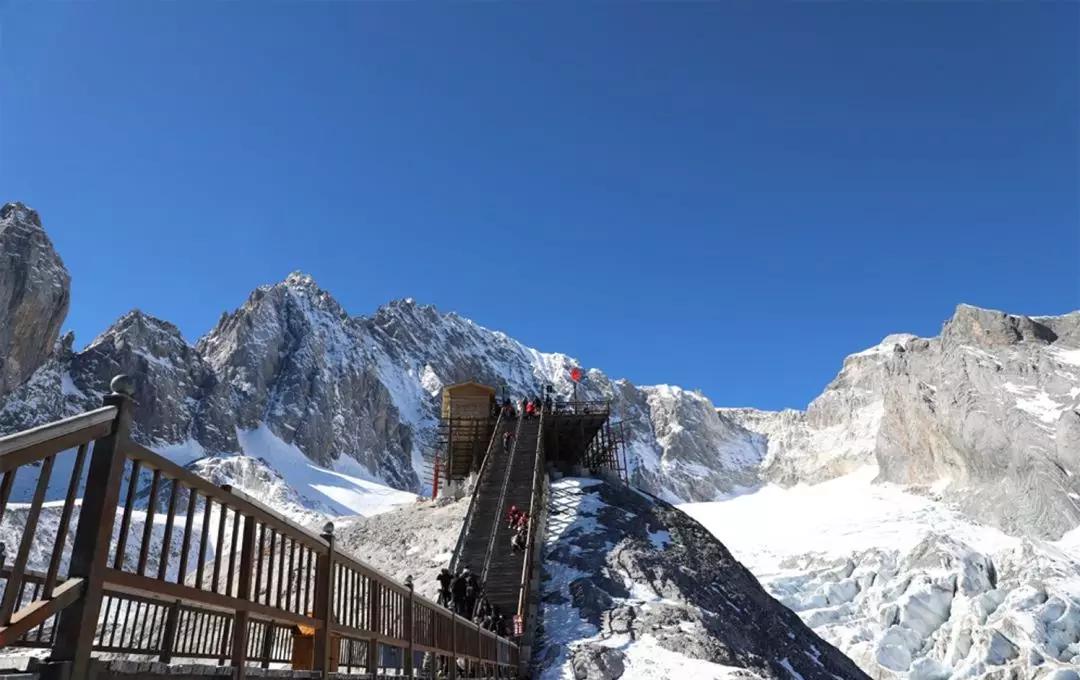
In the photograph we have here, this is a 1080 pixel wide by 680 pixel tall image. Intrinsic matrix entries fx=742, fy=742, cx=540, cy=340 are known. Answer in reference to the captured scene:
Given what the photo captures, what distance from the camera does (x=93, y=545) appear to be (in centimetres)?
379

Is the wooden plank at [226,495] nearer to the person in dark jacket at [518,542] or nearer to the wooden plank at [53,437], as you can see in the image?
the wooden plank at [53,437]

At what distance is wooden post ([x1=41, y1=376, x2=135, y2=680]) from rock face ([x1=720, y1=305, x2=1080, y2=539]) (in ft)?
425

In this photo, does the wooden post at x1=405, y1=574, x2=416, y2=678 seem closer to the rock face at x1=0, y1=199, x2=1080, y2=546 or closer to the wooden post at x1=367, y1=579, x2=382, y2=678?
the wooden post at x1=367, y1=579, x2=382, y2=678

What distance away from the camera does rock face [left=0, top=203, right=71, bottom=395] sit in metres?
126

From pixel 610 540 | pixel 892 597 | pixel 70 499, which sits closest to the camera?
pixel 70 499

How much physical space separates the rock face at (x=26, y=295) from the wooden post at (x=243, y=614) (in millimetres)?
146248

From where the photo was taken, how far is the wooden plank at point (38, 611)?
10.5 ft

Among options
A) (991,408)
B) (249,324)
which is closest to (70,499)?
(991,408)

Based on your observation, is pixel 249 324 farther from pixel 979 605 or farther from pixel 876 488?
pixel 979 605

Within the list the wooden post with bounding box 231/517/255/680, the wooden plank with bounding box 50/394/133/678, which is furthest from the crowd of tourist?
the wooden plank with bounding box 50/394/133/678

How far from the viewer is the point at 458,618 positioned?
13.2 m

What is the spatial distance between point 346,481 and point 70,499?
160 m

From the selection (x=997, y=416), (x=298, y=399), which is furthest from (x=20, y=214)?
(x=997, y=416)

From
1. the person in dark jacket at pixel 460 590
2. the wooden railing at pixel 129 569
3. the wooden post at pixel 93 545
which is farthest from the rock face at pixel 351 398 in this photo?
the wooden post at pixel 93 545
